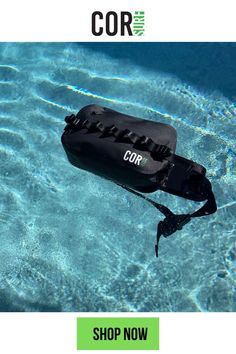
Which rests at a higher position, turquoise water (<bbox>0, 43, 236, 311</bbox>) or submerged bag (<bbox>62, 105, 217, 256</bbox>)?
submerged bag (<bbox>62, 105, 217, 256</bbox>)

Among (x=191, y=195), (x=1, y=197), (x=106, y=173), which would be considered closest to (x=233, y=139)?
(x=191, y=195)

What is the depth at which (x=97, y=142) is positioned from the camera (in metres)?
3.77

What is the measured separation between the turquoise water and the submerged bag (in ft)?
2.04

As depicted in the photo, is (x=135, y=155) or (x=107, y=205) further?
(x=107, y=205)

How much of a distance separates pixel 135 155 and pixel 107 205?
1345 mm

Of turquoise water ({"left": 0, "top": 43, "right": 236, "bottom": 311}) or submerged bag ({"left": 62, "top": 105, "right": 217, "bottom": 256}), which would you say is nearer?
submerged bag ({"left": 62, "top": 105, "right": 217, "bottom": 256})

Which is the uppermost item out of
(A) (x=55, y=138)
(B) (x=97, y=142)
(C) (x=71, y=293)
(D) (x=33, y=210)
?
(B) (x=97, y=142)

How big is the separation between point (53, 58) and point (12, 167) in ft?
8.08

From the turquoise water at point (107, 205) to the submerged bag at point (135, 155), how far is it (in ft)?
2.04

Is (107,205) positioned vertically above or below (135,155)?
below

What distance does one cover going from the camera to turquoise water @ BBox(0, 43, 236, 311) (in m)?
4.22

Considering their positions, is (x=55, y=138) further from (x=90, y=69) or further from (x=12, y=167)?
(x=90, y=69)

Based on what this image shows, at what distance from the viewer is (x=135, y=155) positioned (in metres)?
3.62

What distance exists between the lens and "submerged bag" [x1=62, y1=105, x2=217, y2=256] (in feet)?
11.9
